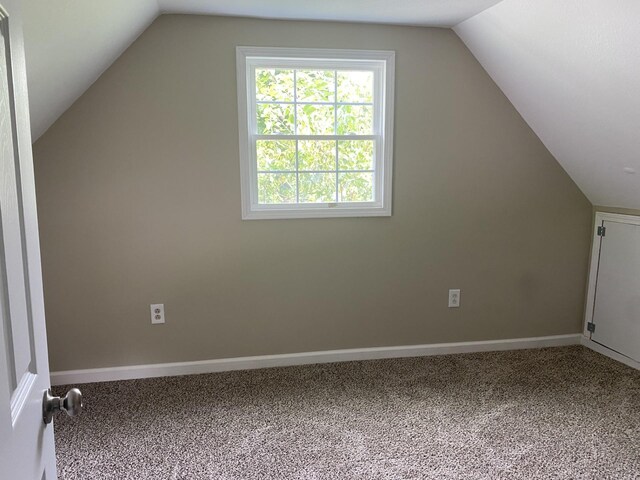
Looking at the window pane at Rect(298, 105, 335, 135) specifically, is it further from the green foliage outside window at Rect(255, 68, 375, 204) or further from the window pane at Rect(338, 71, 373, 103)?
the window pane at Rect(338, 71, 373, 103)

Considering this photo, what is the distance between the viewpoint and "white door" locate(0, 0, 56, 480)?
28.0 inches

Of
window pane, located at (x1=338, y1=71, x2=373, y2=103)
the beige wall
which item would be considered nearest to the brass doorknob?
the beige wall

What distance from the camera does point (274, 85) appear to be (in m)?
2.80

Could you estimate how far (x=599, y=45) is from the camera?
2045 mm

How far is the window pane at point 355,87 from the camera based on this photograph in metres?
2.87

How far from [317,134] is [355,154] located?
0.93 ft

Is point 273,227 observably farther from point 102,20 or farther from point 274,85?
point 102,20

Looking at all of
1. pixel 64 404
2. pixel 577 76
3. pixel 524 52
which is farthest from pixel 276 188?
pixel 64 404

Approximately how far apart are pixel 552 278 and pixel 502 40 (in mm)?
1700

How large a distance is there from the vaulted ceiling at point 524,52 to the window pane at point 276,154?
73 cm

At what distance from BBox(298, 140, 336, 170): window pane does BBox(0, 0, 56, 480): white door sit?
211 cm

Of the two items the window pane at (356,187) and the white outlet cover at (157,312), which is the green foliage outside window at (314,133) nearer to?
the window pane at (356,187)

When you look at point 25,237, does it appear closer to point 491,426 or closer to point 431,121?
point 491,426

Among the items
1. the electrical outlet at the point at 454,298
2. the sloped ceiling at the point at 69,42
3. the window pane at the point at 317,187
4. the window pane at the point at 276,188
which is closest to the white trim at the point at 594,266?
the electrical outlet at the point at 454,298
